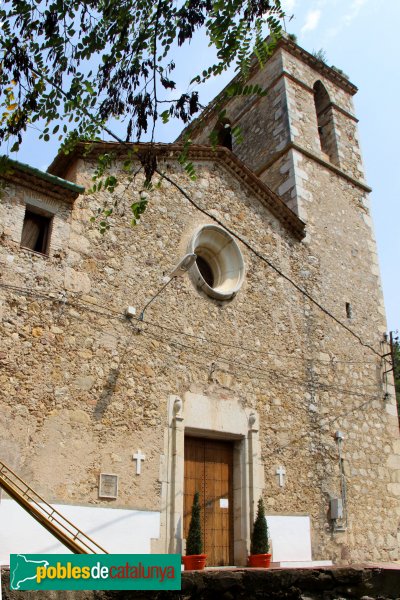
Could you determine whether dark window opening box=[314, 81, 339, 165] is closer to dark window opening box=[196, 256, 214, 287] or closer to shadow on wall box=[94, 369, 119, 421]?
dark window opening box=[196, 256, 214, 287]

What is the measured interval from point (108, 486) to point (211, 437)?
7.39 feet

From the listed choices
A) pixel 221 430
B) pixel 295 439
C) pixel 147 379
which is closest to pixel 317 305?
pixel 295 439

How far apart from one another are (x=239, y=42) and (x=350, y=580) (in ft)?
15.3

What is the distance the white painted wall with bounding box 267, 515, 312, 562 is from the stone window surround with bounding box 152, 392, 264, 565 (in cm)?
53

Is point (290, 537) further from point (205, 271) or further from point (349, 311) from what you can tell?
point (349, 311)

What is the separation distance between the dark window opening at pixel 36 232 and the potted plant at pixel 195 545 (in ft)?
13.8

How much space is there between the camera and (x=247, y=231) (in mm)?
11328

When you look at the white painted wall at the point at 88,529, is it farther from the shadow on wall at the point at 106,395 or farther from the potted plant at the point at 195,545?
the shadow on wall at the point at 106,395

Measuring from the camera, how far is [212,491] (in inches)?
362

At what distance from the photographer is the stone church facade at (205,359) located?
7.63 m

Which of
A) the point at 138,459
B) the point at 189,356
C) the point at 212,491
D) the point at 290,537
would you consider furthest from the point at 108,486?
the point at 290,537

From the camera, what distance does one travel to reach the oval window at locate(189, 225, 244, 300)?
10594mm

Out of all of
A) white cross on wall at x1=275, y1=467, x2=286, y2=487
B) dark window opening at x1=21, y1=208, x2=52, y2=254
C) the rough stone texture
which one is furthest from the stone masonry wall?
the rough stone texture

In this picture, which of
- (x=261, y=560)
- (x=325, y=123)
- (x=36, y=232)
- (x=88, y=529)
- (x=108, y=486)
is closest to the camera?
(x=88, y=529)
